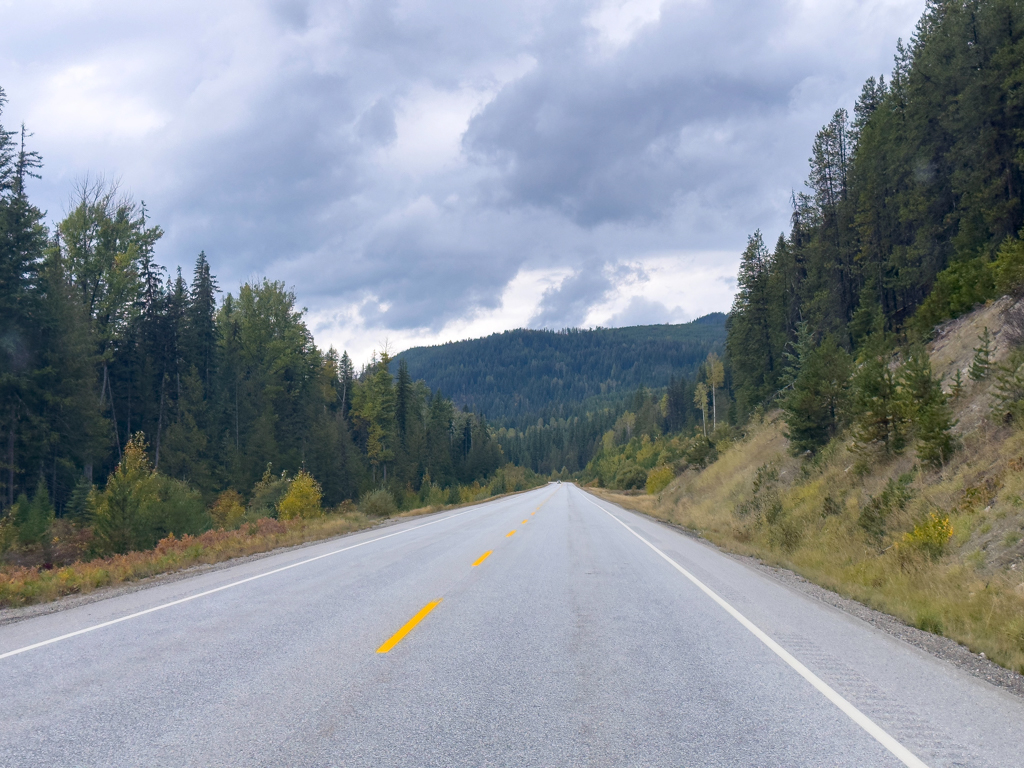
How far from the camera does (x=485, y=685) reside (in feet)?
16.1

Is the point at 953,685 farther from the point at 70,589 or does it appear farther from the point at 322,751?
the point at 70,589

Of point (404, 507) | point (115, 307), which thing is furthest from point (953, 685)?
point (404, 507)

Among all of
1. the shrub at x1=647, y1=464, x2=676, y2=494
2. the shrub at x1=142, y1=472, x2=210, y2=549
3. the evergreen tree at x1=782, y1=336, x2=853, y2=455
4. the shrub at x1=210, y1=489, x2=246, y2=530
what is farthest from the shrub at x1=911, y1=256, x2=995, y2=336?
the shrub at x1=210, y1=489, x2=246, y2=530

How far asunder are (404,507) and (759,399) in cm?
3230

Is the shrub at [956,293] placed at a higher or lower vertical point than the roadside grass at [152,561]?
higher

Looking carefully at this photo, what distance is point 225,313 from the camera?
64.1m

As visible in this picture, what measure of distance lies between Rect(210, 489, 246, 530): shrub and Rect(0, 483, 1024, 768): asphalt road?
35.4 meters

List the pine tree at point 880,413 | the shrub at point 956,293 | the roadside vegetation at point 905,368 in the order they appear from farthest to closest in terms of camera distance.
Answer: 1. the shrub at point 956,293
2. the pine tree at point 880,413
3. the roadside vegetation at point 905,368

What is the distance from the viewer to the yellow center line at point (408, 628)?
6.04 metres

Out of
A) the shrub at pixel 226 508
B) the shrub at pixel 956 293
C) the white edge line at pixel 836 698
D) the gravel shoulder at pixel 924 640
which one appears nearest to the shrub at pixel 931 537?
the gravel shoulder at pixel 924 640

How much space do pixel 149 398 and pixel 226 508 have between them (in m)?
10.6

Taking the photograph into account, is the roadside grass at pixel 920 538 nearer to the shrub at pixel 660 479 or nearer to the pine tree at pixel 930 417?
the pine tree at pixel 930 417

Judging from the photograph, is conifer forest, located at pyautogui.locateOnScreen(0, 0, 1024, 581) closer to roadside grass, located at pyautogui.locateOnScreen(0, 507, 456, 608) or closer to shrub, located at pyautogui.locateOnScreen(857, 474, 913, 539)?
shrub, located at pyautogui.locateOnScreen(857, 474, 913, 539)

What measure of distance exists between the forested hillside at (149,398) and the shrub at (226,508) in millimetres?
269
